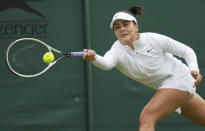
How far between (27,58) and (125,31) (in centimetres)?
103

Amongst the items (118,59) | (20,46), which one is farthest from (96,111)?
(118,59)

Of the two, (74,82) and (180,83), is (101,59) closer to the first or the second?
(180,83)

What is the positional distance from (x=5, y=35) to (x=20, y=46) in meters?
0.40

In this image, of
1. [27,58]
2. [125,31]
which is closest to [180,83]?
[125,31]

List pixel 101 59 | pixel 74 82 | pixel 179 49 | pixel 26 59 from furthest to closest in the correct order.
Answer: pixel 74 82
pixel 26 59
pixel 179 49
pixel 101 59

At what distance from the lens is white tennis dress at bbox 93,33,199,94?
3.81 m

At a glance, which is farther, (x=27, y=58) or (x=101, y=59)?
(x=27, y=58)

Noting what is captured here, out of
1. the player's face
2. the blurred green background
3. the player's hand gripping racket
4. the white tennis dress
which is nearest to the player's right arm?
the white tennis dress

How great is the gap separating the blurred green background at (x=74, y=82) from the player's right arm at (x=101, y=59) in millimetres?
1307

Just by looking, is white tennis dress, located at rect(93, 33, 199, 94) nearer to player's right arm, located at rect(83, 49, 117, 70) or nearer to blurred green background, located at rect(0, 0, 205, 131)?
player's right arm, located at rect(83, 49, 117, 70)

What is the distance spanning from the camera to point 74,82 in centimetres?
512

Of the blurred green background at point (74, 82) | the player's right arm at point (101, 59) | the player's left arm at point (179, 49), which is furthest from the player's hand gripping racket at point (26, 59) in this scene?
the player's left arm at point (179, 49)

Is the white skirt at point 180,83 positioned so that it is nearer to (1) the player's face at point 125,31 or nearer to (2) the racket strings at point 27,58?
(1) the player's face at point 125,31

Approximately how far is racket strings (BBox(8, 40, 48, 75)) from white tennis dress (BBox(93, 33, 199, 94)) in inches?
35.0
